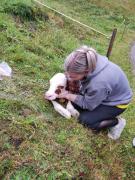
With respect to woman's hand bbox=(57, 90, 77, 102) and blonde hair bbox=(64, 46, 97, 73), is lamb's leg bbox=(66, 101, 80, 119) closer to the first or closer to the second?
woman's hand bbox=(57, 90, 77, 102)

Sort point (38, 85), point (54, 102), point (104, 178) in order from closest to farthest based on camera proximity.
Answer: point (104, 178) < point (54, 102) < point (38, 85)

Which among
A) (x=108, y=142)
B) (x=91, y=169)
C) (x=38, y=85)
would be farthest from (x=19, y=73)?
(x=91, y=169)

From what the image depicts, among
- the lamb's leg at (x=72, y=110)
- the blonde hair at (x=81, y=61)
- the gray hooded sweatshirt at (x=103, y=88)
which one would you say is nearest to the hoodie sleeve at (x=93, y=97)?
the gray hooded sweatshirt at (x=103, y=88)

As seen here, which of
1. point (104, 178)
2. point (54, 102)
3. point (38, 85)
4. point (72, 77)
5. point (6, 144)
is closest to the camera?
point (6, 144)

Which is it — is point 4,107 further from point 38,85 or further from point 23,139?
point 38,85

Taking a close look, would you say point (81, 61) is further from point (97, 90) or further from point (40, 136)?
point (40, 136)

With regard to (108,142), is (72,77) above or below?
above

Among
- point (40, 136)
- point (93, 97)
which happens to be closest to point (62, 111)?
point (93, 97)

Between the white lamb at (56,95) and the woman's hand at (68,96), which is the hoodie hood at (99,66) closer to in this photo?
the woman's hand at (68,96)

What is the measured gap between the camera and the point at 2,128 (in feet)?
18.3

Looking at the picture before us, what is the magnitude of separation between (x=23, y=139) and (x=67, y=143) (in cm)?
67

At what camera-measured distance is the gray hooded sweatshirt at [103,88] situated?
20.1 ft

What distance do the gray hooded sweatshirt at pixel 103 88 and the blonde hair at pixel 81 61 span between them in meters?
0.18

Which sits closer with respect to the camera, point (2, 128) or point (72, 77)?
point (2, 128)
